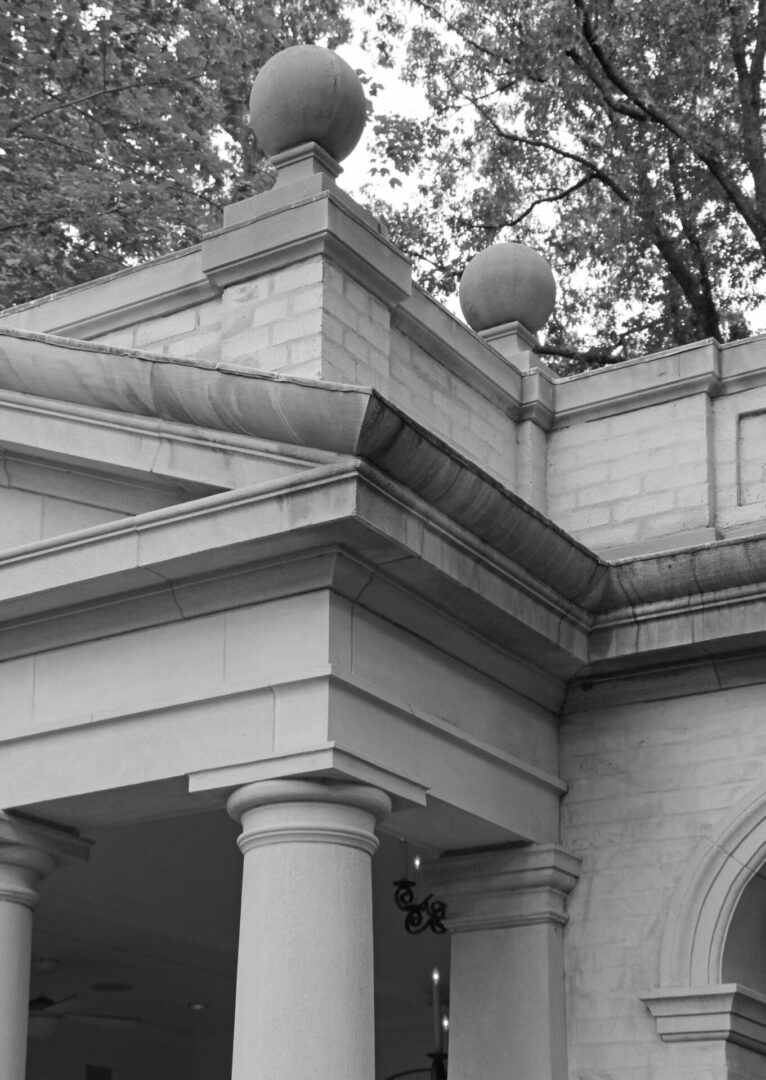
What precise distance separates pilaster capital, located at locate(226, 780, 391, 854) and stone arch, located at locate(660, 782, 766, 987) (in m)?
1.97

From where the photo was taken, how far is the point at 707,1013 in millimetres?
8422

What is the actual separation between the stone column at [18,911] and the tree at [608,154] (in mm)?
13229

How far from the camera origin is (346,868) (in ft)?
24.6

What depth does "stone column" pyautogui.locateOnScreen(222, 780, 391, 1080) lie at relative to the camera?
23.4ft

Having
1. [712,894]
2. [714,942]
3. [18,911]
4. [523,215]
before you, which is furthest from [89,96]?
[714,942]

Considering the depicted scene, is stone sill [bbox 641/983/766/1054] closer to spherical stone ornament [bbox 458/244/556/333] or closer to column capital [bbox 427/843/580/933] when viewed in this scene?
column capital [bbox 427/843/580/933]

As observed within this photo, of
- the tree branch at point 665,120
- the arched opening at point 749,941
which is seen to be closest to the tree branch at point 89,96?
the tree branch at point 665,120

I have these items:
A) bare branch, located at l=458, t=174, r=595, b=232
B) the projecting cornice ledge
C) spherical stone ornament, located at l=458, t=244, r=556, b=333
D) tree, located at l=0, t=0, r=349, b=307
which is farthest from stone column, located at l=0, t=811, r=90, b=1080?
bare branch, located at l=458, t=174, r=595, b=232

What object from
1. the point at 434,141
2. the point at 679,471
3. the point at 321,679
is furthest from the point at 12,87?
the point at 321,679

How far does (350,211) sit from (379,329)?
2.20ft

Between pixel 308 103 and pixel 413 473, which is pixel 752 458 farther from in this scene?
pixel 308 103

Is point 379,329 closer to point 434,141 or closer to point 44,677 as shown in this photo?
point 44,677

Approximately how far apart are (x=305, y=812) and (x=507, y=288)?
15.5ft

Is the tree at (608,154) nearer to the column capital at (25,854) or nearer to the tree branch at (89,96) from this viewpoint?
the tree branch at (89,96)
